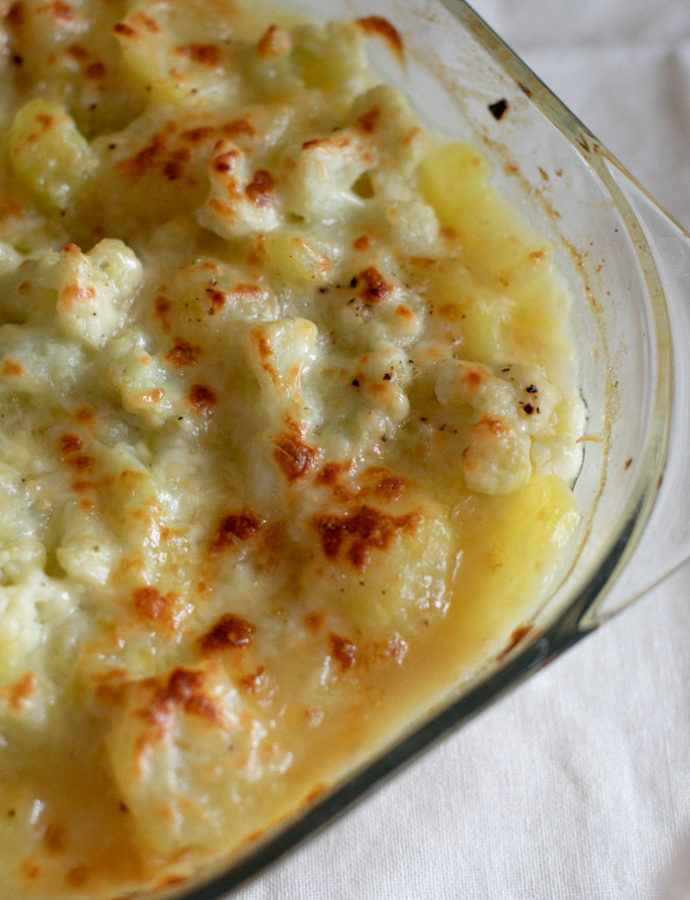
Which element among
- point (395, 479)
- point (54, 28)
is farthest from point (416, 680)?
point (54, 28)

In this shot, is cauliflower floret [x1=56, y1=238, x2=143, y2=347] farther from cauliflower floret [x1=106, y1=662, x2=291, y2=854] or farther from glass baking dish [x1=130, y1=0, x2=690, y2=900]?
glass baking dish [x1=130, y1=0, x2=690, y2=900]

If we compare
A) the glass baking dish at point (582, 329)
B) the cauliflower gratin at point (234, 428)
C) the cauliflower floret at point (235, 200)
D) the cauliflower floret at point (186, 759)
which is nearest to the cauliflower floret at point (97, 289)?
the cauliflower gratin at point (234, 428)

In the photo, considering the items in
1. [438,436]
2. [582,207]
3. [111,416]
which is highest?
[582,207]

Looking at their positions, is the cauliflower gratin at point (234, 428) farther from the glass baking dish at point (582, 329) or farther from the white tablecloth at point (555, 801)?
the white tablecloth at point (555, 801)

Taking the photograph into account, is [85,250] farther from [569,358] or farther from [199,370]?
[569,358]

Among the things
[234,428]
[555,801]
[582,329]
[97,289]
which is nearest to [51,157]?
[97,289]
